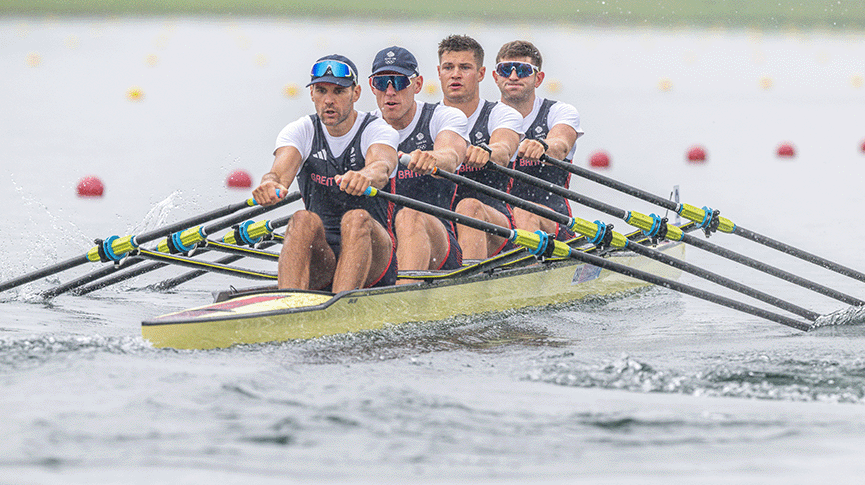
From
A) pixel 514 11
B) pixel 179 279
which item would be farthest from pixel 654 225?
pixel 514 11

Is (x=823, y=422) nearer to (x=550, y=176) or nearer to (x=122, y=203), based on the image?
(x=550, y=176)

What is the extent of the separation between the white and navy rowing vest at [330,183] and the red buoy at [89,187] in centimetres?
542

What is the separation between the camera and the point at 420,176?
643cm

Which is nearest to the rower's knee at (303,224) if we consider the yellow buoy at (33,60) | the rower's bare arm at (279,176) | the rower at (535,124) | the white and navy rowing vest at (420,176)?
the rower's bare arm at (279,176)

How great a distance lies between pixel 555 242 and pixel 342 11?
3582 cm

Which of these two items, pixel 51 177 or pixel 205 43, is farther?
pixel 205 43

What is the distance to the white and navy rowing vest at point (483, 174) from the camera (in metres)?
7.07

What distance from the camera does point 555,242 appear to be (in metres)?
5.98

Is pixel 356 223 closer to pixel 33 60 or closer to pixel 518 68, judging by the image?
pixel 518 68

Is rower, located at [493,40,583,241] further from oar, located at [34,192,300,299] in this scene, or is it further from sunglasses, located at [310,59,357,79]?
sunglasses, located at [310,59,357,79]

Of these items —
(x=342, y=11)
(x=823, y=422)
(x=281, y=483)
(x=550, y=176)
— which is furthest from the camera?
(x=342, y=11)

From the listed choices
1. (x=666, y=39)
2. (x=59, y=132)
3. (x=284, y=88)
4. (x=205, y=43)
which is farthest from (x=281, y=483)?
(x=666, y=39)

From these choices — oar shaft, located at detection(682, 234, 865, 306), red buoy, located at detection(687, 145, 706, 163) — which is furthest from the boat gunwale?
red buoy, located at detection(687, 145, 706, 163)

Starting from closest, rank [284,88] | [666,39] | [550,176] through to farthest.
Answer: [550,176] → [284,88] → [666,39]
